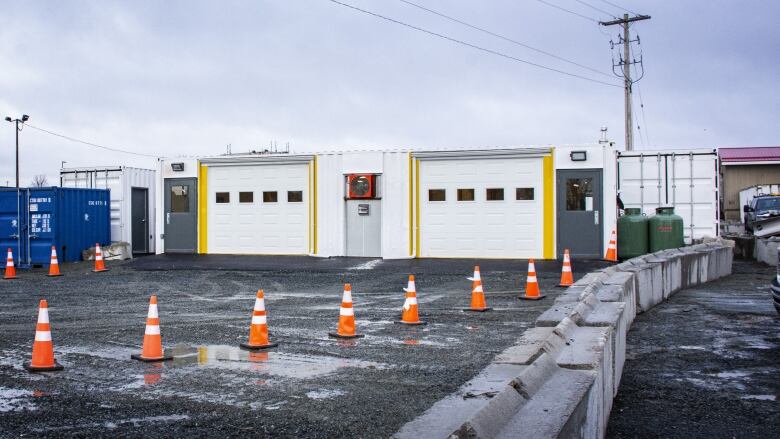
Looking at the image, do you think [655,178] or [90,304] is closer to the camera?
[90,304]

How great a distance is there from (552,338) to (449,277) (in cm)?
1251

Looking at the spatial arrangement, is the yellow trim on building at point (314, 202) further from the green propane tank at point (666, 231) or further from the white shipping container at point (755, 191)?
the white shipping container at point (755, 191)

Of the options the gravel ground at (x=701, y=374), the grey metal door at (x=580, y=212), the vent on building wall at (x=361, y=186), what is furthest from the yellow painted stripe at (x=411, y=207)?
the gravel ground at (x=701, y=374)

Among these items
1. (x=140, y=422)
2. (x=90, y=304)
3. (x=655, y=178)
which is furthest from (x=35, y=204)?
(x=140, y=422)

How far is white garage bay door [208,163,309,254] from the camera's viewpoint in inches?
992

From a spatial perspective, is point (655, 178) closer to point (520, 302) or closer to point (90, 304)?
point (520, 302)

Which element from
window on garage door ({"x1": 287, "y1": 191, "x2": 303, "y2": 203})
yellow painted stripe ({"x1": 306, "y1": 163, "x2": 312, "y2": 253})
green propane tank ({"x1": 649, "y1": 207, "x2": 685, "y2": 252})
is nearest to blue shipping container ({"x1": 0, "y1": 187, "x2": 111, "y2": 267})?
window on garage door ({"x1": 287, "y1": 191, "x2": 303, "y2": 203})

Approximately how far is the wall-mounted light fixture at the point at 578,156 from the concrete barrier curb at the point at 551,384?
43.8ft

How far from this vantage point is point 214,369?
790 centimetres

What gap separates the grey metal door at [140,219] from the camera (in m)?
28.1

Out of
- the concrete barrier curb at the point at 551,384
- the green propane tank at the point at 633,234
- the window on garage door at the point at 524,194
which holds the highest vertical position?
Answer: the window on garage door at the point at 524,194

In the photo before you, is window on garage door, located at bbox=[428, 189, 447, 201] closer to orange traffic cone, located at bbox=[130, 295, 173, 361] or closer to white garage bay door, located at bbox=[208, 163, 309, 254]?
white garage bay door, located at bbox=[208, 163, 309, 254]

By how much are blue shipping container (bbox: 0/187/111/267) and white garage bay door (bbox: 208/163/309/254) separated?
4.17 m

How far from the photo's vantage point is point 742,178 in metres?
48.9
